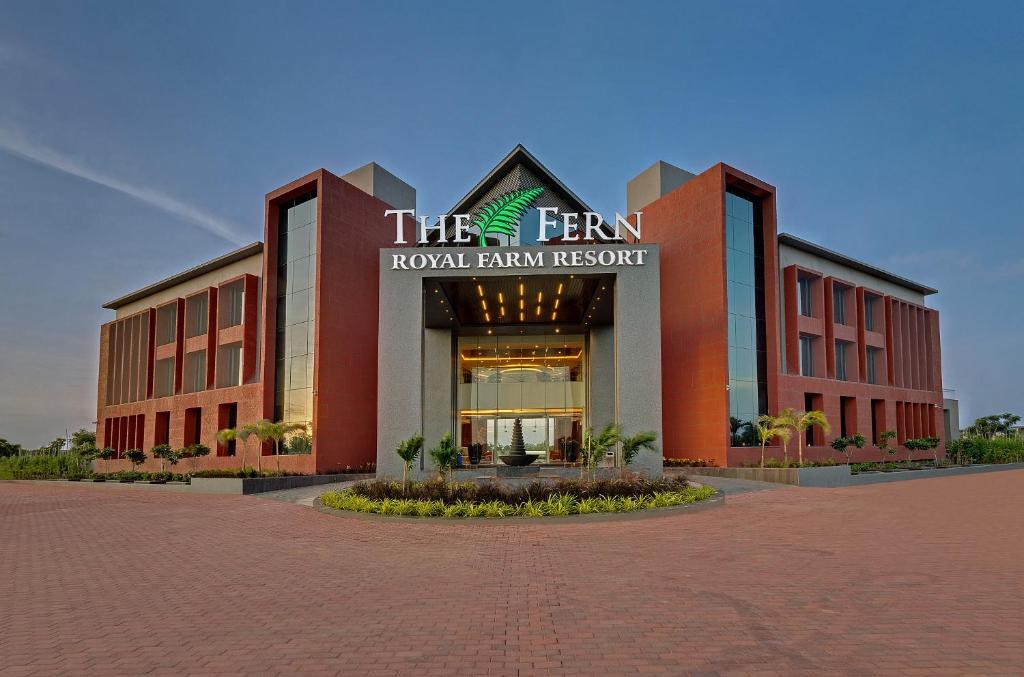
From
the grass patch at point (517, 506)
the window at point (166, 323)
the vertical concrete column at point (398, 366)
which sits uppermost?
the window at point (166, 323)

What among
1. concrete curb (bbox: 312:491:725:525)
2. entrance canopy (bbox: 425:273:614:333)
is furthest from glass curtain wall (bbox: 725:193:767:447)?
concrete curb (bbox: 312:491:725:525)

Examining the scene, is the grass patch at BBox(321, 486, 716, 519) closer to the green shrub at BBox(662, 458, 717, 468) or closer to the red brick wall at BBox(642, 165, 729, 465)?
the green shrub at BBox(662, 458, 717, 468)

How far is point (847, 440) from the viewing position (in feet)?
116

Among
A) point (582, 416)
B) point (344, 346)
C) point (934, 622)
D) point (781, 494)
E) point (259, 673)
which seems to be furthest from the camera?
point (582, 416)

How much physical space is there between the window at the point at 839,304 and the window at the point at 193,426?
133ft

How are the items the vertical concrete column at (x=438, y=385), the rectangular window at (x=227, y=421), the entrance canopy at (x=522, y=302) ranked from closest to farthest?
the entrance canopy at (x=522, y=302)
the vertical concrete column at (x=438, y=385)
the rectangular window at (x=227, y=421)

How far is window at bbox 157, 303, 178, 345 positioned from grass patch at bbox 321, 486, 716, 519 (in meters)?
35.7

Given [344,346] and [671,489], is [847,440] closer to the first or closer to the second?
[671,489]

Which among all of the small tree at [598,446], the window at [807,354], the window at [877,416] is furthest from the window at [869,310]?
the small tree at [598,446]

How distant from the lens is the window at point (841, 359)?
142 ft

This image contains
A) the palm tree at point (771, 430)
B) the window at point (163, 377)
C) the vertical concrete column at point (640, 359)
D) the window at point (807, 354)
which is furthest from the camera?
the window at point (163, 377)

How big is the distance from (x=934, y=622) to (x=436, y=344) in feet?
105

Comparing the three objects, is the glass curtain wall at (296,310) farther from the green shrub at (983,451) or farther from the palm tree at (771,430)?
the green shrub at (983,451)

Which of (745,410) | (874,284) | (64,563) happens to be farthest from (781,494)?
(874,284)
